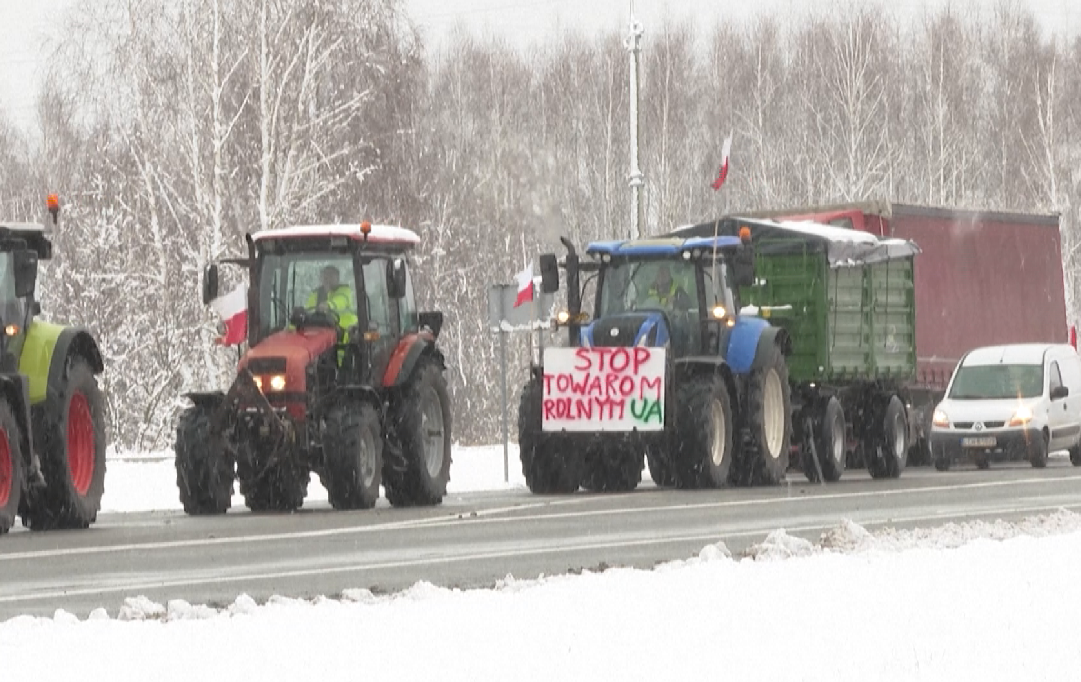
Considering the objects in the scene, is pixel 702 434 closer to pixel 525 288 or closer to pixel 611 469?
pixel 611 469

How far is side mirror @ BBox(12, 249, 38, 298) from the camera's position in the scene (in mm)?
18641

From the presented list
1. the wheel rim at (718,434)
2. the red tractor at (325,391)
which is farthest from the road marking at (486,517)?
the wheel rim at (718,434)

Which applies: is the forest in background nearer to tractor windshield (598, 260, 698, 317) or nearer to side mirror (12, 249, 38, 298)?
tractor windshield (598, 260, 698, 317)

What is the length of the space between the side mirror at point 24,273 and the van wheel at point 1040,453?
17.5 metres

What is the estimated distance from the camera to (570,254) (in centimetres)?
2598

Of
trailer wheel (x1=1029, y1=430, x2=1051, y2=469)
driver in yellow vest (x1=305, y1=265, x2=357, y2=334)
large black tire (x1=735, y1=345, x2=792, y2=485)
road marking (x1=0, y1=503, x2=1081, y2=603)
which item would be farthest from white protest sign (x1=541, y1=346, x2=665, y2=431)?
trailer wheel (x1=1029, y1=430, x2=1051, y2=469)

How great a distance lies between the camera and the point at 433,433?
22.9 m

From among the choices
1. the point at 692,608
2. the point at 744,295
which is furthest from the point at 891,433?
the point at 692,608

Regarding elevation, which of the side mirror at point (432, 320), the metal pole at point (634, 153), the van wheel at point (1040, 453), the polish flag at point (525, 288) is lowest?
the van wheel at point (1040, 453)

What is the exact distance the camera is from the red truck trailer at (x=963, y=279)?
34.5 metres

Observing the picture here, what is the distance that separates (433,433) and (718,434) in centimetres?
380

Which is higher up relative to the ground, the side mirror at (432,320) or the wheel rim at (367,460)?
the side mirror at (432,320)

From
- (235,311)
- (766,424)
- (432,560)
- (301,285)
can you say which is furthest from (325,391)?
(766,424)

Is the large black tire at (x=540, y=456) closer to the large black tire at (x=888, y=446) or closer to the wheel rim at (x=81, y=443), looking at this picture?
the large black tire at (x=888, y=446)
